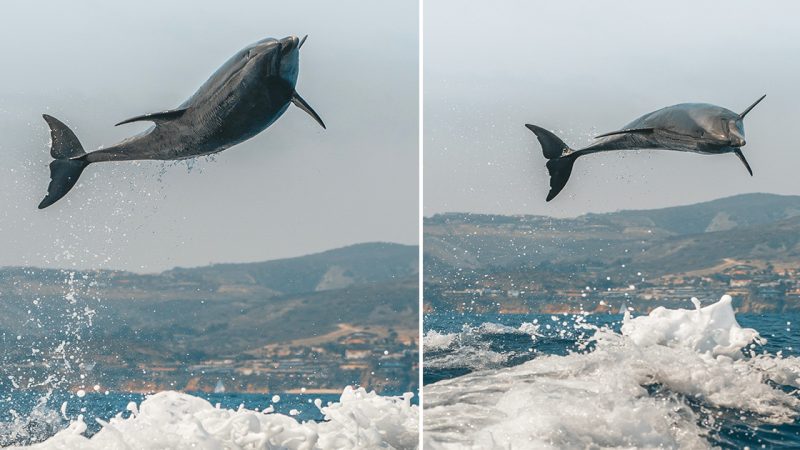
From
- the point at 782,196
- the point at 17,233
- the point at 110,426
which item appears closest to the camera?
the point at 110,426

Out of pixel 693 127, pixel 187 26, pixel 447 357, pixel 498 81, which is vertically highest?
pixel 187 26

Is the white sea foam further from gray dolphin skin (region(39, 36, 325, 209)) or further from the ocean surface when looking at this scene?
gray dolphin skin (region(39, 36, 325, 209))

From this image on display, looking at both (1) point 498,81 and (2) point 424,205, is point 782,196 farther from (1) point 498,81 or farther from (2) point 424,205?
(2) point 424,205

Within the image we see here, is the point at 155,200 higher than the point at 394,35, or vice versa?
the point at 394,35

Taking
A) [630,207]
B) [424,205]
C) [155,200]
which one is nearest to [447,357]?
[424,205]

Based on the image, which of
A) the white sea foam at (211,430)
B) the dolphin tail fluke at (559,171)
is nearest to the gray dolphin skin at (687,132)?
the dolphin tail fluke at (559,171)

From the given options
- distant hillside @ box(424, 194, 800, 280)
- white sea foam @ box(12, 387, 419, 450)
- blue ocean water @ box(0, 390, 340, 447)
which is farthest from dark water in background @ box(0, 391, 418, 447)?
distant hillside @ box(424, 194, 800, 280)
